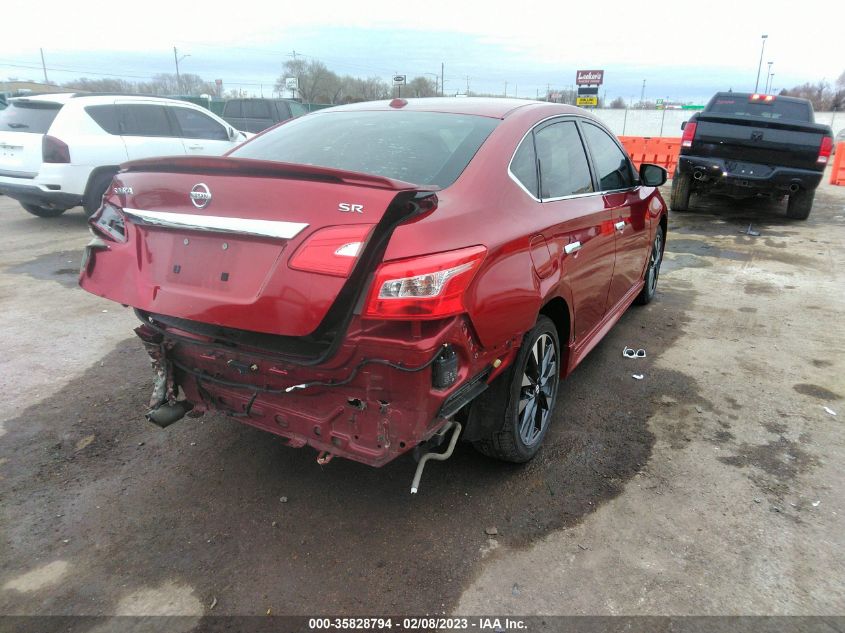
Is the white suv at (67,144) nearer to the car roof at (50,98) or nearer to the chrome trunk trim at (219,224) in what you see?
the car roof at (50,98)

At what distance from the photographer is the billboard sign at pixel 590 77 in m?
25.2

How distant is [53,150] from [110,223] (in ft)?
21.1

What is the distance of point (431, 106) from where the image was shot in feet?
10.9

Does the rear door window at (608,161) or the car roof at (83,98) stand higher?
the car roof at (83,98)

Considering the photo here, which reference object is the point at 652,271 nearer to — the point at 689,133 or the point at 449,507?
the point at 449,507

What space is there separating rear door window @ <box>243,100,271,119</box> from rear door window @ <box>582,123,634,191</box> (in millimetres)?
12992

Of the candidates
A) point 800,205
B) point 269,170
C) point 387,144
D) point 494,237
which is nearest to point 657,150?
point 800,205

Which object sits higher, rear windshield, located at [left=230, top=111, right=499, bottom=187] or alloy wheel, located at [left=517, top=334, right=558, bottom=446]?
rear windshield, located at [left=230, top=111, right=499, bottom=187]

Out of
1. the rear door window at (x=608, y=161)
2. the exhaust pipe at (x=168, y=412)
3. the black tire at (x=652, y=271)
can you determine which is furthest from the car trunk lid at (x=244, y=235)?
the black tire at (x=652, y=271)

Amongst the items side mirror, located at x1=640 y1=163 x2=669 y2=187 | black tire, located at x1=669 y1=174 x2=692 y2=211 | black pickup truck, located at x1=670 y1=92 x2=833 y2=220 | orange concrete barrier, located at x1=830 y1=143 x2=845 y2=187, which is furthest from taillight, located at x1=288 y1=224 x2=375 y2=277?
orange concrete barrier, located at x1=830 y1=143 x2=845 y2=187

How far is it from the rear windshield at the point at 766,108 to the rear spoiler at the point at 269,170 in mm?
10235

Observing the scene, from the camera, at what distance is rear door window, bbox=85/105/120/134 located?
322 inches

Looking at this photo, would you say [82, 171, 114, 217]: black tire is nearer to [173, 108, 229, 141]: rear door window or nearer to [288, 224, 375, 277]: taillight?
[173, 108, 229, 141]: rear door window

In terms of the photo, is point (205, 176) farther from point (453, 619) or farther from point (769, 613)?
point (769, 613)
